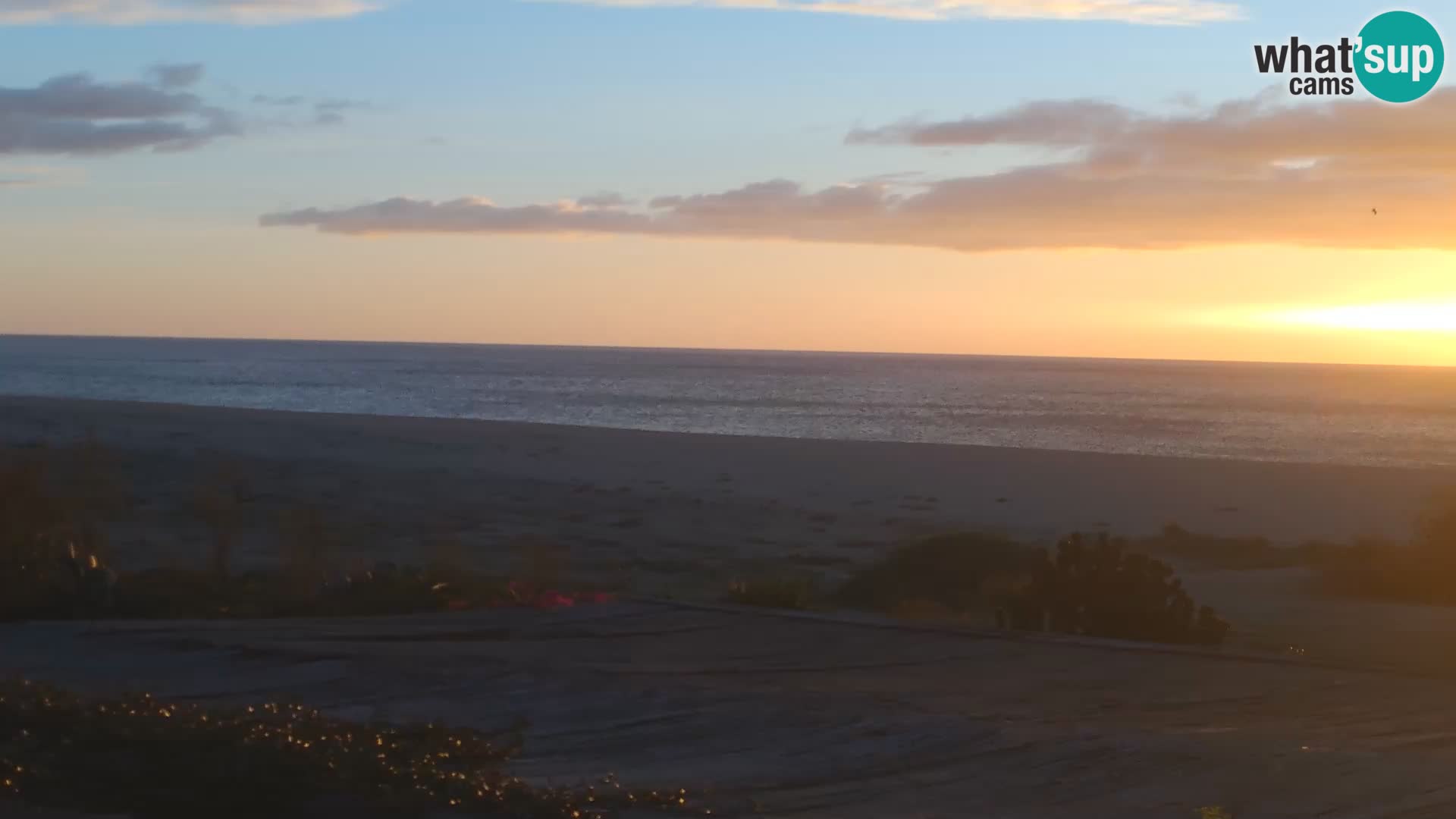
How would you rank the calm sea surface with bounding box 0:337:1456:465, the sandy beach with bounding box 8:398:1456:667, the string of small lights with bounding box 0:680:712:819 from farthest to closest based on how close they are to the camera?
the calm sea surface with bounding box 0:337:1456:465 < the sandy beach with bounding box 8:398:1456:667 < the string of small lights with bounding box 0:680:712:819

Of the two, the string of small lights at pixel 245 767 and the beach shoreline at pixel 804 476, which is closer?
the string of small lights at pixel 245 767

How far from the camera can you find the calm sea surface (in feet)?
191

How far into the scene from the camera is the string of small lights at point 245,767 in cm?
519

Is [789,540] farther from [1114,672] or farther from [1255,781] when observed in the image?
[1255,781]

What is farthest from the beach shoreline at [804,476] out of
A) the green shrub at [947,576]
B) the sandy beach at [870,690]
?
the sandy beach at [870,690]

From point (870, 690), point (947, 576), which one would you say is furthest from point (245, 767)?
point (947, 576)

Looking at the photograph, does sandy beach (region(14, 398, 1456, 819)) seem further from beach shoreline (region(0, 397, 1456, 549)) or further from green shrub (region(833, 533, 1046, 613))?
beach shoreline (region(0, 397, 1456, 549))

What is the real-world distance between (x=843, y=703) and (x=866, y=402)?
80.6m

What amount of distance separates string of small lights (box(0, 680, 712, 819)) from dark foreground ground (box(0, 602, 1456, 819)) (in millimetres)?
544

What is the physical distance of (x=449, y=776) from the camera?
5.61m

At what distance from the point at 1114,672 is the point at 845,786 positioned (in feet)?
10.3

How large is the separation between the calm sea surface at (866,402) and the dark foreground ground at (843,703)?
41.5 m

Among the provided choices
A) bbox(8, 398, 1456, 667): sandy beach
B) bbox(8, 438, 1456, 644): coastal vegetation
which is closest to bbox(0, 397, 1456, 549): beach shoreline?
bbox(8, 398, 1456, 667): sandy beach

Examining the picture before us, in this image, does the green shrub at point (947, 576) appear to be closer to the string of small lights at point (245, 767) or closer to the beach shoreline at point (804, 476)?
the beach shoreline at point (804, 476)
